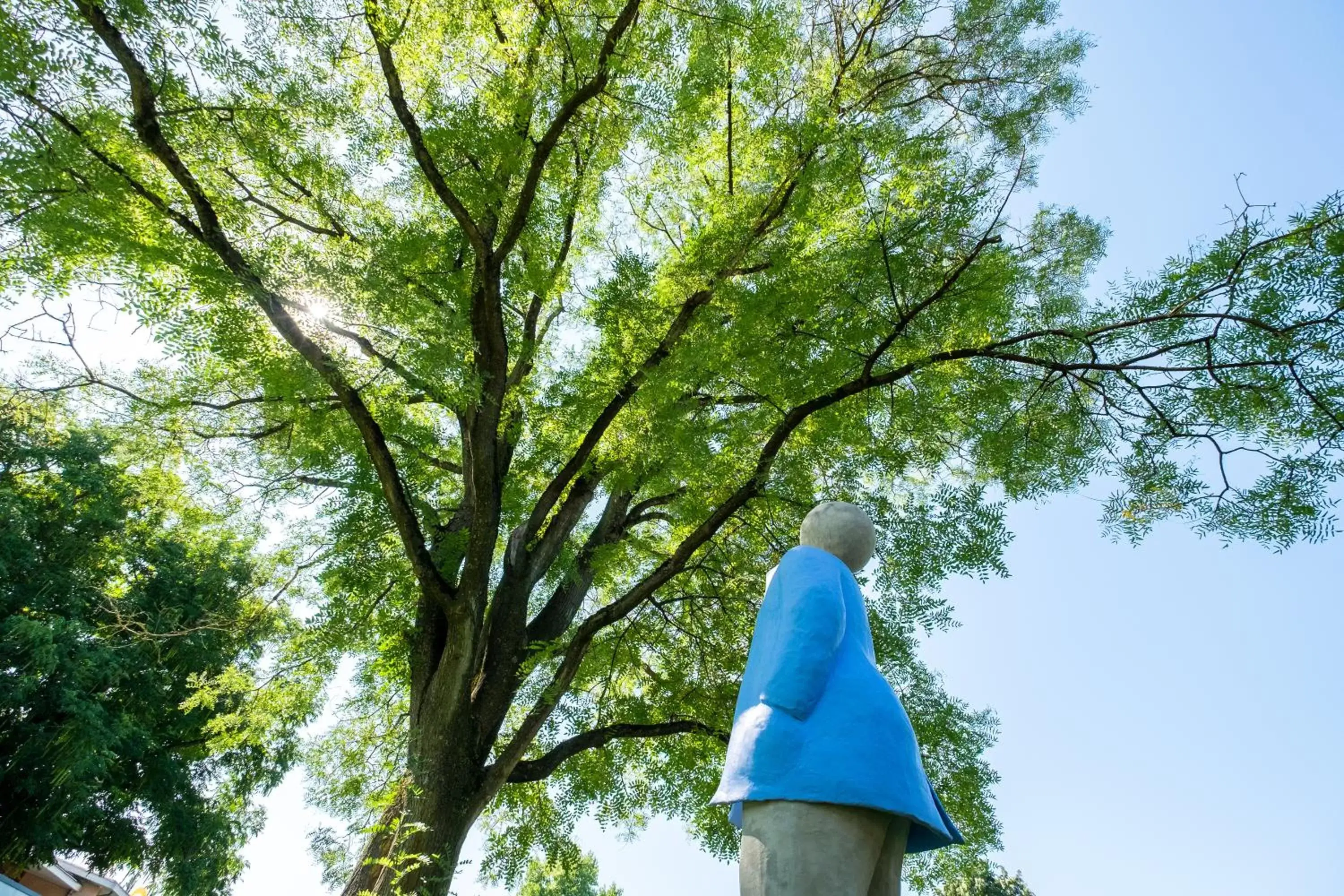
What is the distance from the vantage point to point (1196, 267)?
15.4 ft

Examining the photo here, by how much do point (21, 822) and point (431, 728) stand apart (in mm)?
11851

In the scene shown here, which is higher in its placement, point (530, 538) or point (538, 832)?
point (530, 538)

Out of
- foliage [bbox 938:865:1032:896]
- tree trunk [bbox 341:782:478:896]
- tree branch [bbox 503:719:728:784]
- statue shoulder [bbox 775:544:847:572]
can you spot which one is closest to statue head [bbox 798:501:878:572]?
statue shoulder [bbox 775:544:847:572]

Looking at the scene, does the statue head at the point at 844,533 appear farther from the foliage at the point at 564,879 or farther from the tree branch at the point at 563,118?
the foliage at the point at 564,879

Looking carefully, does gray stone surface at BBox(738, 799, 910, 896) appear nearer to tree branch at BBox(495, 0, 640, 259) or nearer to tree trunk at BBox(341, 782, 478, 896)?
tree trunk at BBox(341, 782, 478, 896)

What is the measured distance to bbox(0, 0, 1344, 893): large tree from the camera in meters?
4.74

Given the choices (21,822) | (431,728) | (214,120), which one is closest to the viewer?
(214,120)

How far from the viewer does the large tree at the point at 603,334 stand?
15.5 feet

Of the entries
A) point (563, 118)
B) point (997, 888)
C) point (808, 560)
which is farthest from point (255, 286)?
point (997, 888)

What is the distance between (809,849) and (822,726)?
1.22 ft

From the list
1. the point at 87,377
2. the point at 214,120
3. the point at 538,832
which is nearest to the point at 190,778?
the point at 538,832

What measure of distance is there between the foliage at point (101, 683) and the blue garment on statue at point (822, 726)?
930 centimetres

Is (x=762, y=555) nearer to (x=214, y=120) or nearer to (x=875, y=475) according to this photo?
(x=875, y=475)

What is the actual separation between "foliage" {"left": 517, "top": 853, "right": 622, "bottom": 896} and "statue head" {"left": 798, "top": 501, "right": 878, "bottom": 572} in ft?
19.2
